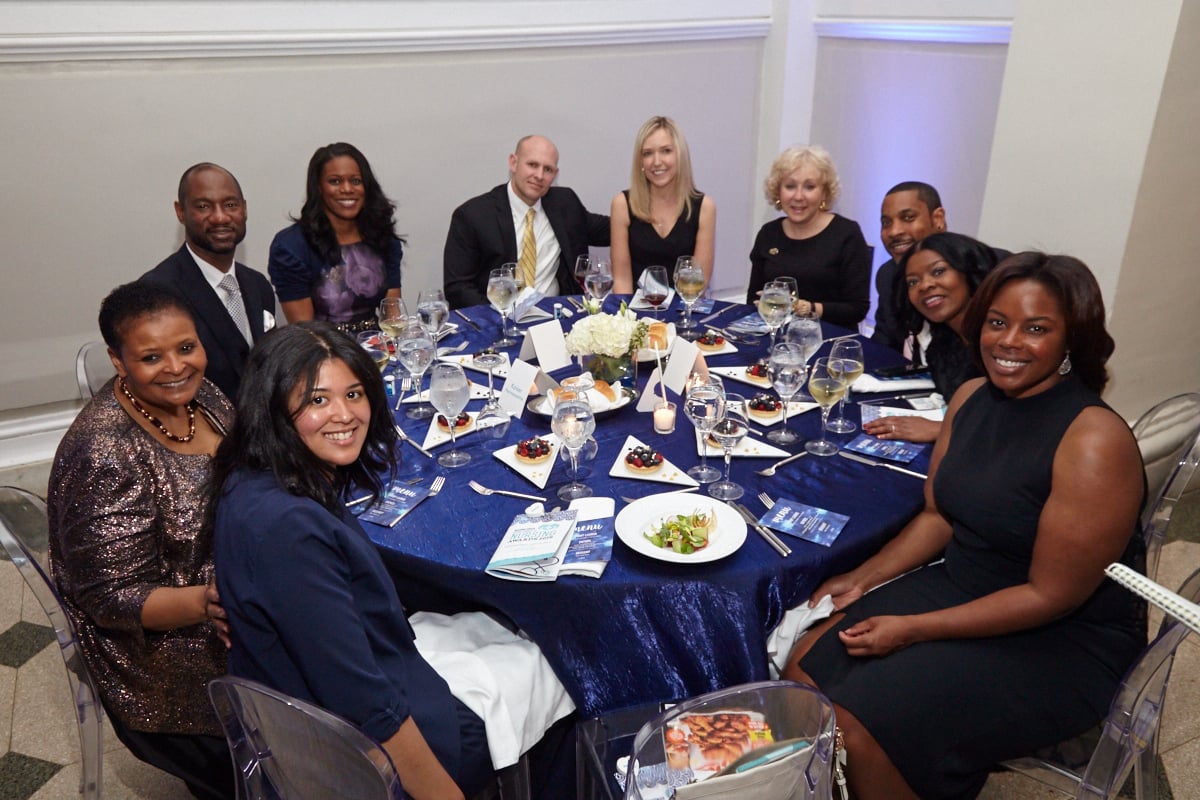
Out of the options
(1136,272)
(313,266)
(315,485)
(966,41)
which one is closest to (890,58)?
(966,41)

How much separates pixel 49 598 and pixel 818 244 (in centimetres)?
293

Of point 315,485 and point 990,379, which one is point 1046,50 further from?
point 315,485

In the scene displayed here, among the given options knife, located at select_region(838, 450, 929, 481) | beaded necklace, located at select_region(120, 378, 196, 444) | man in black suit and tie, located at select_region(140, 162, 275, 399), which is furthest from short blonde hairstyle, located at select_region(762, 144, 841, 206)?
beaded necklace, located at select_region(120, 378, 196, 444)

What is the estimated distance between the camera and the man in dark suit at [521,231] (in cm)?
378

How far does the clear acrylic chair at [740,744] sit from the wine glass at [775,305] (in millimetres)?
1512

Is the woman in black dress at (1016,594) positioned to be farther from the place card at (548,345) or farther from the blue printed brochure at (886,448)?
the place card at (548,345)

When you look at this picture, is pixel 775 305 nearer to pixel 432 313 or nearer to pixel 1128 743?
pixel 432 313

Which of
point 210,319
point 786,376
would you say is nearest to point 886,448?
point 786,376

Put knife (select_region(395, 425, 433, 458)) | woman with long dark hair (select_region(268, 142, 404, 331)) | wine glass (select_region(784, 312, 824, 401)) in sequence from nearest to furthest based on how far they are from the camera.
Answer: knife (select_region(395, 425, 433, 458)) → wine glass (select_region(784, 312, 824, 401)) → woman with long dark hair (select_region(268, 142, 404, 331))

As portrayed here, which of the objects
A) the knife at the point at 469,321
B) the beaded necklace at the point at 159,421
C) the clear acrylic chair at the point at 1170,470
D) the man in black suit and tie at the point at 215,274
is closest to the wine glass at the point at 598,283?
the knife at the point at 469,321

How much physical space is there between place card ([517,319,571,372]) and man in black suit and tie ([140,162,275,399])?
1020 mm

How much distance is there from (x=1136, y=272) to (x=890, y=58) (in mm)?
2101

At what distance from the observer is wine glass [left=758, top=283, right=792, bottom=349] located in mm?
2773

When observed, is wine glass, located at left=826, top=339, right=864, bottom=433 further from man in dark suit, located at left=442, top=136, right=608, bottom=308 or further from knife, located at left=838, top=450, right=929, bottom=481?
man in dark suit, located at left=442, top=136, right=608, bottom=308
